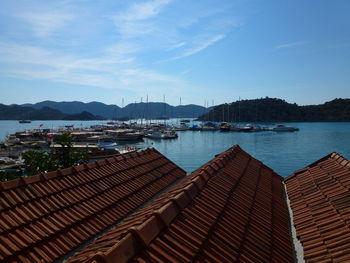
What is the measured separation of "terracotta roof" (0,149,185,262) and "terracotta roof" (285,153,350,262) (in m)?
5.47

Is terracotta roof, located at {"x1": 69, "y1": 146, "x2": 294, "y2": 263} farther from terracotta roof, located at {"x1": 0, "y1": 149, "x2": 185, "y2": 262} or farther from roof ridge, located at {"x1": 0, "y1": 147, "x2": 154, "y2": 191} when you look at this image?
roof ridge, located at {"x1": 0, "y1": 147, "x2": 154, "y2": 191}

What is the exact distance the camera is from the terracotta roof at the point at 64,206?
7398 millimetres

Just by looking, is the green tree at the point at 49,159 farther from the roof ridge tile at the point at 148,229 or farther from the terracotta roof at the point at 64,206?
the roof ridge tile at the point at 148,229

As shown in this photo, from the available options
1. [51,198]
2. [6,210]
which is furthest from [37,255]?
[51,198]

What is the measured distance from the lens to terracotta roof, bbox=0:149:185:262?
740 centimetres

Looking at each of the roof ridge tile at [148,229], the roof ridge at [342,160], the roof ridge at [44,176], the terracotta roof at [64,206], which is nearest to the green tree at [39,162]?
the roof ridge at [44,176]

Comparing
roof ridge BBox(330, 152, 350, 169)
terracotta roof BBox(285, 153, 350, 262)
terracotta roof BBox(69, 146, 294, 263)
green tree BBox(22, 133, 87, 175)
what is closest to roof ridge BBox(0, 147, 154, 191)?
terracotta roof BBox(69, 146, 294, 263)

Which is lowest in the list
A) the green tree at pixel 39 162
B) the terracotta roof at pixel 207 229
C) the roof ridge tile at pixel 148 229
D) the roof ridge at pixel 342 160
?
the green tree at pixel 39 162

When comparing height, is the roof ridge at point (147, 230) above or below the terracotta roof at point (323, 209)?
above

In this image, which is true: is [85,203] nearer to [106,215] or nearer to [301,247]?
[106,215]

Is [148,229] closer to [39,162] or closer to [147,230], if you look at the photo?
[147,230]

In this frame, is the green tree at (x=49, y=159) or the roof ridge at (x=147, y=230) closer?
the roof ridge at (x=147, y=230)

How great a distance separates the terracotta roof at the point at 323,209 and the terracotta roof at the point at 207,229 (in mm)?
483

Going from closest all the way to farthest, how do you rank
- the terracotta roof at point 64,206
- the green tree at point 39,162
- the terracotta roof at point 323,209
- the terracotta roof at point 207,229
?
the terracotta roof at point 207,229, the terracotta roof at point 323,209, the terracotta roof at point 64,206, the green tree at point 39,162
